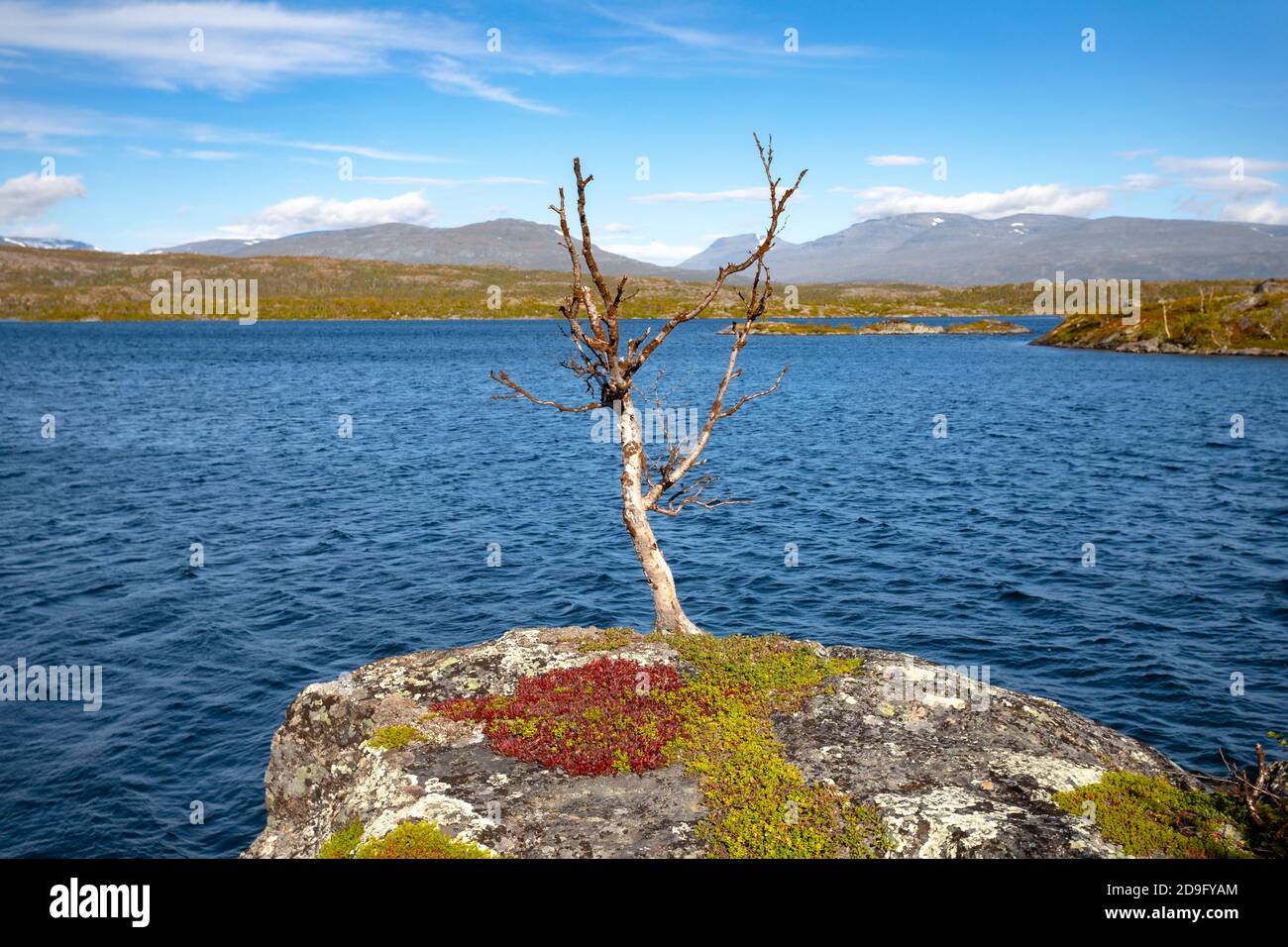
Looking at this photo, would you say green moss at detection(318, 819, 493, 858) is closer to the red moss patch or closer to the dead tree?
the red moss patch

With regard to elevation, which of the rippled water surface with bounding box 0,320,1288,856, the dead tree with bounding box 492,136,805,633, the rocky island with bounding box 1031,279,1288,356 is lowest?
the rippled water surface with bounding box 0,320,1288,856

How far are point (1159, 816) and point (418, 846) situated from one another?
458 inches

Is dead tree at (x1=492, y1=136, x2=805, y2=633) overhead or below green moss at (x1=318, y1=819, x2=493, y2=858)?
overhead

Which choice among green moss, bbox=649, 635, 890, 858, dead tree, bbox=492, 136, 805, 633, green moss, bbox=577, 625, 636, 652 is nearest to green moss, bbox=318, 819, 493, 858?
green moss, bbox=649, 635, 890, 858

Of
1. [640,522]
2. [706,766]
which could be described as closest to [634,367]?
[640,522]

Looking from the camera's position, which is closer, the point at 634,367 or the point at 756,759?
the point at 756,759

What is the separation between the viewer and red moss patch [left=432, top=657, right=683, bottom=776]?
1500cm

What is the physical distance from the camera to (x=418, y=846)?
12461mm

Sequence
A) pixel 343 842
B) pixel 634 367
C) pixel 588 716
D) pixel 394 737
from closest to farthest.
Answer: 1. pixel 343 842
2. pixel 394 737
3. pixel 588 716
4. pixel 634 367

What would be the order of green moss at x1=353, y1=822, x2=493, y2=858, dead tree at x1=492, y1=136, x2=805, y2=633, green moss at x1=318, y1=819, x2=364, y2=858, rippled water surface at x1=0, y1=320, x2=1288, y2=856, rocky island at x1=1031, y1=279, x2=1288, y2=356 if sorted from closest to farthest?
green moss at x1=353, y1=822, x2=493, y2=858, green moss at x1=318, y1=819, x2=364, y2=858, dead tree at x1=492, y1=136, x2=805, y2=633, rippled water surface at x1=0, y1=320, x2=1288, y2=856, rocky island at x1=1031, y1=279, x2=1288, y2=356

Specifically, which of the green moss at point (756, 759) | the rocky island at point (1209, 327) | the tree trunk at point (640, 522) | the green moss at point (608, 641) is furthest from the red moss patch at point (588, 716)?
the rocky island at point (1209, 327)

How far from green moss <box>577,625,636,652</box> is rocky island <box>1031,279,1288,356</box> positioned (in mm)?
153197

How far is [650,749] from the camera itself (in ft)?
49.7

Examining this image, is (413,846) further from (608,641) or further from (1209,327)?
(1209,327)
